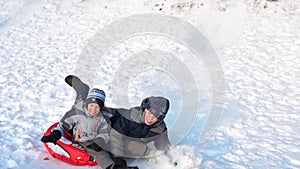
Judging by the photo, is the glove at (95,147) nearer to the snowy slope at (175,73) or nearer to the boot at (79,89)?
the snowy slope at (175,73)

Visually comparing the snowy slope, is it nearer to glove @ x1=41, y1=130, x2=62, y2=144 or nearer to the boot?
glove @ x1=41, y1=130, x2=62, y2=144

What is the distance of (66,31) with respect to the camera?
8.83 meters

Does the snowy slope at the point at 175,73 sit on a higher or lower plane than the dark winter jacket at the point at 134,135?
higher

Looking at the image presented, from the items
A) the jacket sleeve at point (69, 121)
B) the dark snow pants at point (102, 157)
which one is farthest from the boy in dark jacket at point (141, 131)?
the jacket sleeve at point (69, 121)

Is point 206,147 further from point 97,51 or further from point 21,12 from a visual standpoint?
point 21,12

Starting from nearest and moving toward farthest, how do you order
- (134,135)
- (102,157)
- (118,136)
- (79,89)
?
(102,157), (118,136), (134,135), (79,89)

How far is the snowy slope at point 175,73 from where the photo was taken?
3938 millimetres

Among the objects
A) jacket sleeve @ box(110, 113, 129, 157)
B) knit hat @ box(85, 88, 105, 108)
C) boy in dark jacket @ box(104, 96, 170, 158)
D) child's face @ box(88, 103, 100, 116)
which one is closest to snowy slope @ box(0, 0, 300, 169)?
boy in dark jacket @ box(104, 96, 170, 158)

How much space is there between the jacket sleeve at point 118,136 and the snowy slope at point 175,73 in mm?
312

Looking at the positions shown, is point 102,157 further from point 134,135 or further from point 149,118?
point 149,118

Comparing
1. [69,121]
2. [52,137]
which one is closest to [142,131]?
[69,121]

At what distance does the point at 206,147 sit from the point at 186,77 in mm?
2590

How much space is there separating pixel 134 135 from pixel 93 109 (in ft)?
1.73

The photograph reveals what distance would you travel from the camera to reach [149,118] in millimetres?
3467
